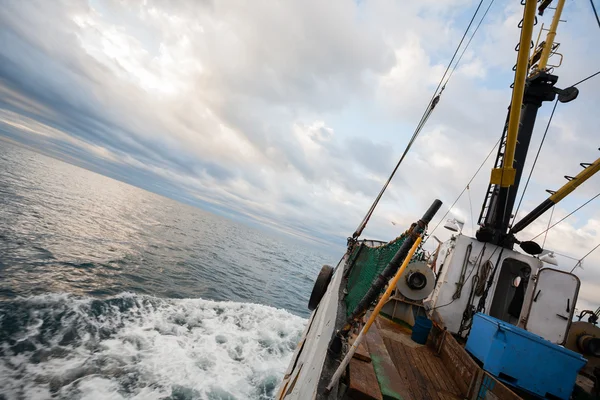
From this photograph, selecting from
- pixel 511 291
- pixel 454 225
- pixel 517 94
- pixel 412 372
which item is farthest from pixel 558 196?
pixel 412 372

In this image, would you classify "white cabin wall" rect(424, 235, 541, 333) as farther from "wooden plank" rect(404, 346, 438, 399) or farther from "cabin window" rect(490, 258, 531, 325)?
"wooden plank" rect(404, 346, 438, 399)

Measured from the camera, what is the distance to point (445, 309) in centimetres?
838

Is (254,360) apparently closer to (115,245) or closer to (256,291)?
(256,291)

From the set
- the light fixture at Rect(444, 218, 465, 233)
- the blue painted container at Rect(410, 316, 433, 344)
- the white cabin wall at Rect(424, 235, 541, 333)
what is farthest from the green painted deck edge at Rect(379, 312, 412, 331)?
the light fixture at Rect(444, 218, 465, 233)

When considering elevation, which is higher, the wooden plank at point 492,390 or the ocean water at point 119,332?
the wooden plank at point 492,390

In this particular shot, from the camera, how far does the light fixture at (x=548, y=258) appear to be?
8078 mm

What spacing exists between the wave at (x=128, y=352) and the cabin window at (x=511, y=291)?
8704 mm

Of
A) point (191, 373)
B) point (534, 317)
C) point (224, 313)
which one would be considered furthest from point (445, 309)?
point (224, 313)

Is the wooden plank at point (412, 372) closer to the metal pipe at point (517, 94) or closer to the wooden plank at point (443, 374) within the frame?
the wooden plank at point (443, 374)

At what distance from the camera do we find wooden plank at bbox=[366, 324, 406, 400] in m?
3.07

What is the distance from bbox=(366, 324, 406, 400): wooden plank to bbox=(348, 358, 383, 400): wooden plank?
436mm

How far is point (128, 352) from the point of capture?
317 inches

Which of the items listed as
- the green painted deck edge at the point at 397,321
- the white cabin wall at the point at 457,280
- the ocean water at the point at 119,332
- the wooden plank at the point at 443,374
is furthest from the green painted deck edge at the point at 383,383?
the ocean water at the point at 119,332

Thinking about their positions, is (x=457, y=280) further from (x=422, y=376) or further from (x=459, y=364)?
(x=422, y=376)
